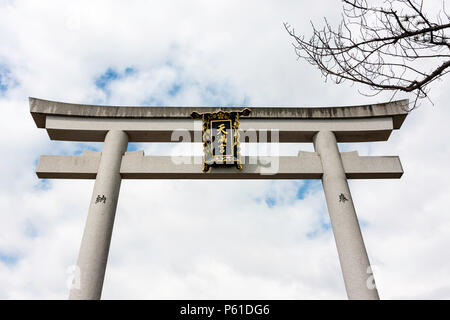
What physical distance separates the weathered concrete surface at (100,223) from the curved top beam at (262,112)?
710 mm

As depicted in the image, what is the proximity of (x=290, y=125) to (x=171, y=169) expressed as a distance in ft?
10.9

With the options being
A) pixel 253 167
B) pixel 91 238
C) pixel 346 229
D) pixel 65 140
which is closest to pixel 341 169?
pixel 346 229

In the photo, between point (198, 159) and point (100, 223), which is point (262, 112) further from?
point (100, 223)

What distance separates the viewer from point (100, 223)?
622 centimetres

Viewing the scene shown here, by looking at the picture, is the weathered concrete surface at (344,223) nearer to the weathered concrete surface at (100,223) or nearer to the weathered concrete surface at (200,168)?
the weathered concrete surface at (200,168)

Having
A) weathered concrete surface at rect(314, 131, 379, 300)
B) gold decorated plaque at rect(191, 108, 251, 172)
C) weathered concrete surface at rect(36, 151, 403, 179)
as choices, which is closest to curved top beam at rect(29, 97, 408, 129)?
gold decorated plaque at rect(191, 108, 251, 172)

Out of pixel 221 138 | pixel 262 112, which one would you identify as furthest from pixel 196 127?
pixel 262 112

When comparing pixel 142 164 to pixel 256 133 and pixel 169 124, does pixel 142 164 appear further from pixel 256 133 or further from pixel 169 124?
pixel 256 133

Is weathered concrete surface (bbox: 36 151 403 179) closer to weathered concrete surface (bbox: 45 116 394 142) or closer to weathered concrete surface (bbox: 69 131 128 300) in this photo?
weathered concrete surface (bbox: 69 131 128 300)

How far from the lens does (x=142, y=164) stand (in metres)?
7.09

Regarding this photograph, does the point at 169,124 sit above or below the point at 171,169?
above

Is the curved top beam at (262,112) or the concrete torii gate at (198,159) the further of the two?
the curved top beam at (262,112)

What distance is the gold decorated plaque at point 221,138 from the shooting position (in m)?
6.92

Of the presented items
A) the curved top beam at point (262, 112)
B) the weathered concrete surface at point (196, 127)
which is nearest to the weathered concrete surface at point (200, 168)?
the weathered concrete surface at point (196, 127)
